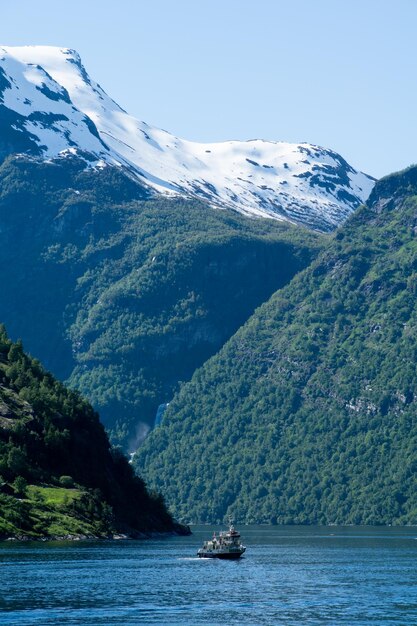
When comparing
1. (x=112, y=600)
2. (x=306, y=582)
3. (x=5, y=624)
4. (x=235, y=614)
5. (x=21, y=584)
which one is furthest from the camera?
(x=306, y=582)

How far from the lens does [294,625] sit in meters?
148

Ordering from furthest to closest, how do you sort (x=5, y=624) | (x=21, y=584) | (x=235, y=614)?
(x=21, y=584) → (x=235, y=614) → (x=5, y=624)

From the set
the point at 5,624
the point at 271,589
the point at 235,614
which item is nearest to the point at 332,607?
the point at 235,614

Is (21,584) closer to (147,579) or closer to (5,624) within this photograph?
(147,579)

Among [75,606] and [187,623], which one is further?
[75,606]

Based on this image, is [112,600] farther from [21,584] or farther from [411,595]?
[411,595]

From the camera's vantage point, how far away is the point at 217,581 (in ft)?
651

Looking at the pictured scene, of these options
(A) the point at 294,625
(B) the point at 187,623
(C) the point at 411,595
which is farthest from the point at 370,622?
(C) the point at 411,595

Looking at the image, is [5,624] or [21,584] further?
[21,584]

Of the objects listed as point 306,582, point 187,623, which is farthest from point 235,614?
point 306,582

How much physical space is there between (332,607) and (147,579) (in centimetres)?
3995

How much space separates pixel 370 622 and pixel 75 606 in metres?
32.0

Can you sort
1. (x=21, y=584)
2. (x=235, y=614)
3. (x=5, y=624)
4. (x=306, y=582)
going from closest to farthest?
(x=5, y=624), (x=235, y=614), (x=21, y=584), (x=306, y=582)

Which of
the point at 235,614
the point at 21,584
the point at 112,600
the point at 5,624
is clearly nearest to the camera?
the point at 5,624
